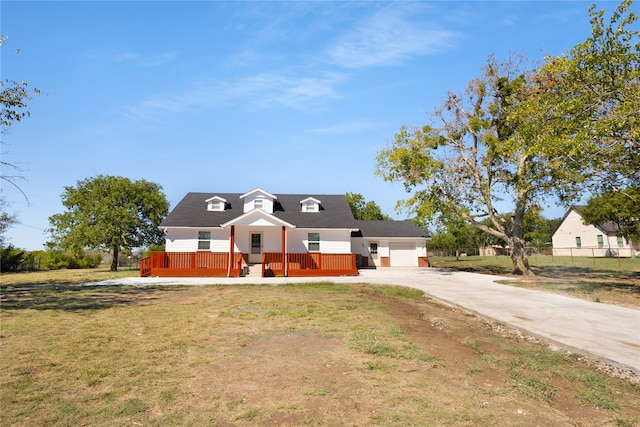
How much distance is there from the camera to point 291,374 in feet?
15.9

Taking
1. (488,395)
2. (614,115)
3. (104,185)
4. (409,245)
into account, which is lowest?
(488,395)

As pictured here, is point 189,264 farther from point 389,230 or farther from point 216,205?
point 389,230

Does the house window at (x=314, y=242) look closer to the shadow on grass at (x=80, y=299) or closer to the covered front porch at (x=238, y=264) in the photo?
the covered front porch at (x=238, y=264)

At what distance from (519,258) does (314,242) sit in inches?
538

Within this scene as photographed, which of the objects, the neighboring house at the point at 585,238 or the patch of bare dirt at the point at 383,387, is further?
the neighboring house at the point at 585,238

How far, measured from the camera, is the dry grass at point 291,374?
3.69m

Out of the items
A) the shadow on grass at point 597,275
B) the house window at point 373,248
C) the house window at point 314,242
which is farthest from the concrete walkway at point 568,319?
the house window at point 373,248

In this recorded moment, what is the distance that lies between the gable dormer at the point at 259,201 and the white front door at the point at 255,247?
8.67 feet

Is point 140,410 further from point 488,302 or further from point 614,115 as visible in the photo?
point 614,115

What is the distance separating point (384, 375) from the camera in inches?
186

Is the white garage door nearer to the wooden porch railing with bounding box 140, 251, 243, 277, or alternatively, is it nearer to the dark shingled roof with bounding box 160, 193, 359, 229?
the dark shingled roof with bounding box 160, 193, 359, 229

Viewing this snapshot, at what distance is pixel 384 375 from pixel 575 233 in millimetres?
62578

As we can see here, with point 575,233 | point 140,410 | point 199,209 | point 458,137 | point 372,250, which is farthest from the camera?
point 575,233

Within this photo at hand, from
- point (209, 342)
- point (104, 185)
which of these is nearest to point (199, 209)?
point (104, 185)
